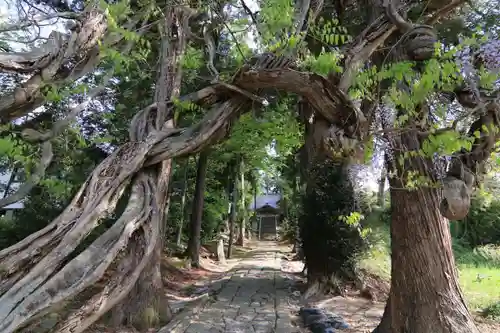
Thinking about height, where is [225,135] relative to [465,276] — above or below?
above

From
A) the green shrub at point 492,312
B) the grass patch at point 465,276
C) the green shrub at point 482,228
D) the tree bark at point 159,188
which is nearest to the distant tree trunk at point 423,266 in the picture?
the tree bark at point 159,188

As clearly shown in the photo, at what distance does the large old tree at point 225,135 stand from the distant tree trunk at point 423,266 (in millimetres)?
11

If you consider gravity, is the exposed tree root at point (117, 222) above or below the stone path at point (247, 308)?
above

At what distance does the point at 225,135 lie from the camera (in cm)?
418

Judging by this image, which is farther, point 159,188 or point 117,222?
point 159,188

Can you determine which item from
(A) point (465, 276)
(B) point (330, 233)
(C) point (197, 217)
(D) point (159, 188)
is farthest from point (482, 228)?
(D) point (159, 188)

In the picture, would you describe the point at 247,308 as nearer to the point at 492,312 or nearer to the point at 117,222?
the point at 492,312

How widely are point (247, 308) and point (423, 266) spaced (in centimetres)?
410

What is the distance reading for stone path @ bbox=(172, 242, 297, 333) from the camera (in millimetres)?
6113

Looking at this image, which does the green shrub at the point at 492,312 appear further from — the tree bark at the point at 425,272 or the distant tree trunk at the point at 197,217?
the distant tree trunk at the point at 197,217

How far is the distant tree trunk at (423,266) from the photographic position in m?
4.26

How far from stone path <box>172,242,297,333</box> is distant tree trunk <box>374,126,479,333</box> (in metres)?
2.06

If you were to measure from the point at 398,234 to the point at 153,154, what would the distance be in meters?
2.84

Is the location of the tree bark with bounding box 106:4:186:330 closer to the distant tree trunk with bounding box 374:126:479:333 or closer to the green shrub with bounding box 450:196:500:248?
the distant tree trunk with bounding box 374:126:479:333
